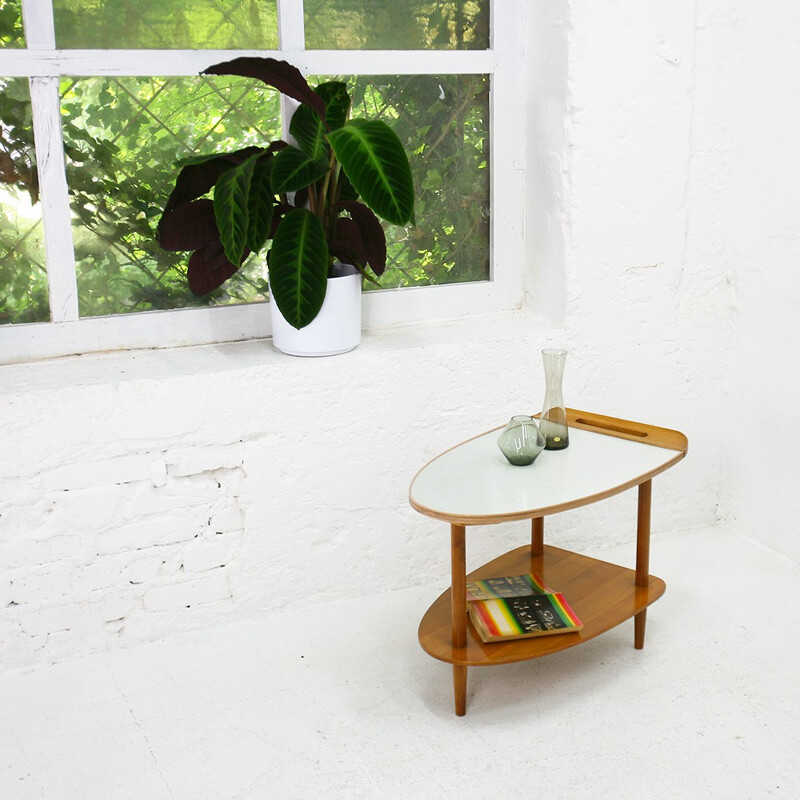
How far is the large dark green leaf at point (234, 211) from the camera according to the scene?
2232mm

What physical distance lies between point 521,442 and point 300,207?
2.77ft

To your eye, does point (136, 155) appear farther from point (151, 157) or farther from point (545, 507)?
point (545, 507)

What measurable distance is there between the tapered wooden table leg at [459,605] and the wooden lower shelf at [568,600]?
0.04 metres

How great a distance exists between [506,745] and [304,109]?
1.52 meters

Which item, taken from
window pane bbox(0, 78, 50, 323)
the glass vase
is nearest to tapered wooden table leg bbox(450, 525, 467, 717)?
the glass vase

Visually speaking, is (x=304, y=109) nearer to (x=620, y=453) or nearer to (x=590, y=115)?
(x=590, y=115)

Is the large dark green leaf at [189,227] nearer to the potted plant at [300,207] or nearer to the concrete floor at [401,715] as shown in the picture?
the potted plant at [300,207]

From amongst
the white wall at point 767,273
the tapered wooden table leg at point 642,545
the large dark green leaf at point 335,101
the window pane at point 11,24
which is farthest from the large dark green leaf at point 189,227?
the white wall at point 767,273

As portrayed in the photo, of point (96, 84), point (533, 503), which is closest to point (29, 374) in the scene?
point (96, 84)

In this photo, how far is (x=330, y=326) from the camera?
98.1 inches

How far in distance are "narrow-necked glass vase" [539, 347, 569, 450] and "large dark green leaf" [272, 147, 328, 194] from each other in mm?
680

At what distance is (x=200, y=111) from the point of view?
2.49m

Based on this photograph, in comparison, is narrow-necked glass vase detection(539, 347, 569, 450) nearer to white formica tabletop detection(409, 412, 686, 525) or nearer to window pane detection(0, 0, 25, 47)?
white formica tabletop detection(409, 412, 686, 525)

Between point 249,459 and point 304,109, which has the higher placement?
point 304,109
